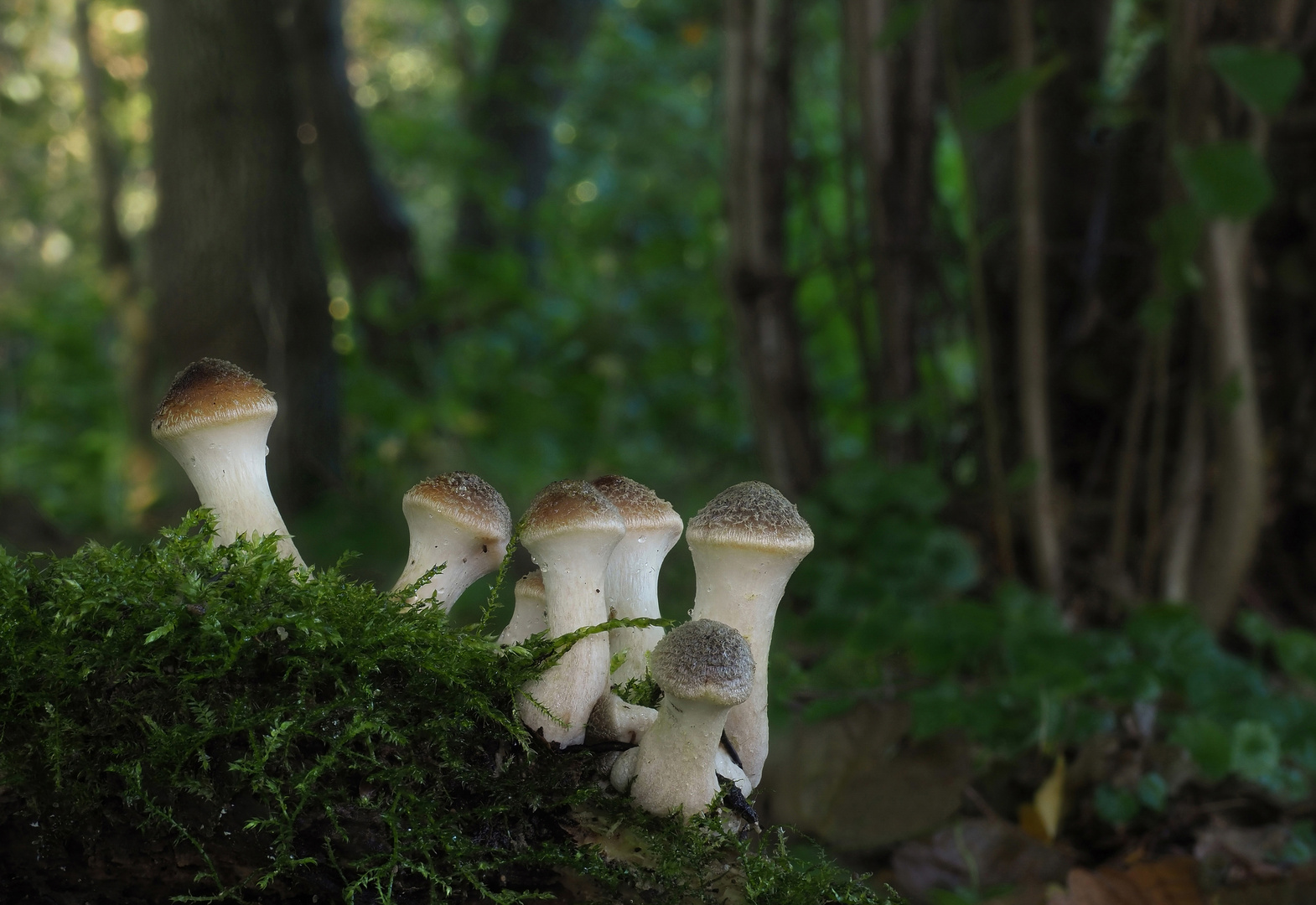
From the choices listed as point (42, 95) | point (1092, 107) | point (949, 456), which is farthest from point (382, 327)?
point (42, 95)

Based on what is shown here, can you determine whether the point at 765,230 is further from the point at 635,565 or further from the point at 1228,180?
the point at 635,565

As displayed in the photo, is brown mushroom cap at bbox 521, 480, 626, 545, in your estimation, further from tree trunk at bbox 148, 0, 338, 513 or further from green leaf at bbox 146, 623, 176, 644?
tree trunk at bbox 148, 0, 338, 513

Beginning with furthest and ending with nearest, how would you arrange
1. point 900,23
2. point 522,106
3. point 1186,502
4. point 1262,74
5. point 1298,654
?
point 522,106, point 1186,502, point 900,23, point 1298,654, point 1262,74

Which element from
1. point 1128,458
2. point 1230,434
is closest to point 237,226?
point 1128,458

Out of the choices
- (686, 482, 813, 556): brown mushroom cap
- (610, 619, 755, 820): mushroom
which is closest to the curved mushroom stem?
(610, 619, 755, 820): mushroom

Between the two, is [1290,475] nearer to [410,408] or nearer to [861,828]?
[861,828]

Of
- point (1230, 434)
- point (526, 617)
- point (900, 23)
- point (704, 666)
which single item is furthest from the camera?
point (1230, 434)

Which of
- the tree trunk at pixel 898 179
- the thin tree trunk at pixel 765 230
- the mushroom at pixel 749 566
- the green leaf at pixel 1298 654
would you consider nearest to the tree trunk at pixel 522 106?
the thin tree trunk at pixel 765 230
